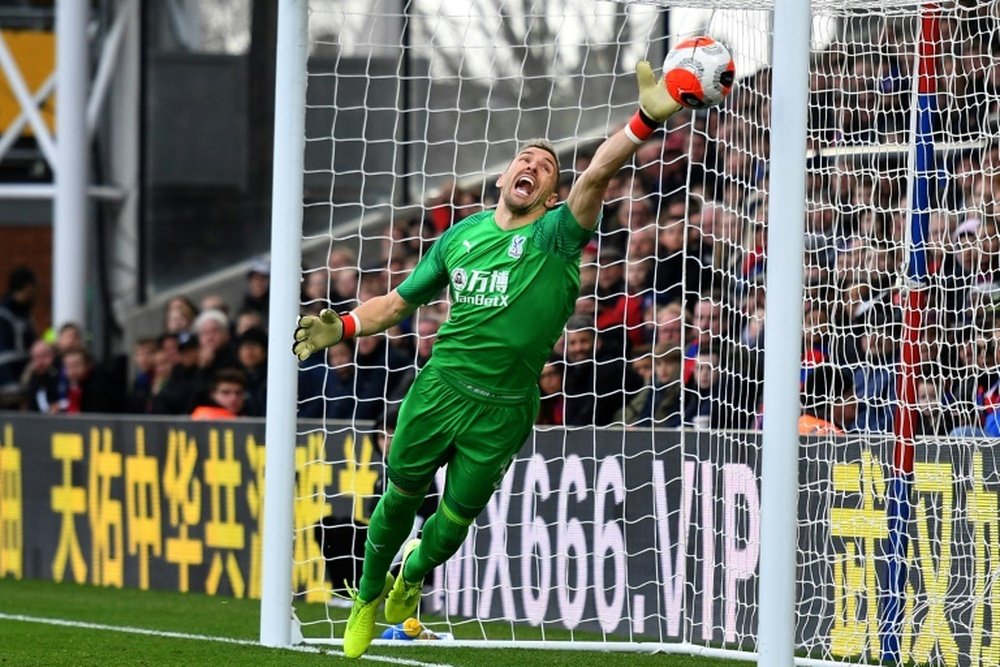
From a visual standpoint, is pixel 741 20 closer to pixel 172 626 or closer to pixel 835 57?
pixel 835 57

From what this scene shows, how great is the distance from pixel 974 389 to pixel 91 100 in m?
12.4

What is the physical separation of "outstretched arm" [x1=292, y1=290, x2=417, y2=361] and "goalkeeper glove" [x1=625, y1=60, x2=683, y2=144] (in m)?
1.63

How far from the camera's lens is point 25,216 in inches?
826

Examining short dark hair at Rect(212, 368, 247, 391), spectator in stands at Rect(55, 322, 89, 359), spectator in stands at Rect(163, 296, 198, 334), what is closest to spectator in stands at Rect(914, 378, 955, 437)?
short dark hair at Rect(212, 368, 247, 391)

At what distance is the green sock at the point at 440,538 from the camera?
290 inches

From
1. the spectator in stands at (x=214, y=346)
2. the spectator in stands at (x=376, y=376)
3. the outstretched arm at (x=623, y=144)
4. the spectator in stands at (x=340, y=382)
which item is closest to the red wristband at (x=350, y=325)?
the outstretched arm at (x=623, y=144)

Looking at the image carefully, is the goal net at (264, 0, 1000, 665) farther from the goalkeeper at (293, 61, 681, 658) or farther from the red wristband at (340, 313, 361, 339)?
the red wristband at (340, 313, 361, 339)

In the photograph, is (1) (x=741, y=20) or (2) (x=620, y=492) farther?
(2) (x=620, y=492)

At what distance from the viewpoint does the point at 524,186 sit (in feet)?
23.8

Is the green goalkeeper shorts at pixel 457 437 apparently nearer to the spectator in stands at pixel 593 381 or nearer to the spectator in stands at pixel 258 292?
the spectator in stands at pixel 593 381

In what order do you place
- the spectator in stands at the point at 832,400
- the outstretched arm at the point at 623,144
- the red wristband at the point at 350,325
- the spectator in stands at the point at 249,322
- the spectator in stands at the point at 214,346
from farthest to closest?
Result: the spectator in stands at the point at 214,346 < the spectator in stands at the point at 249,322 < the spectator in stands at the point at 832,400 < the red wristband at the point at 350,325 < the outstretched arm at the point at 623,144

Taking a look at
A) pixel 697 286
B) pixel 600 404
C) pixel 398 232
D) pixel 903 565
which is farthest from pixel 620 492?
pixel 398 232

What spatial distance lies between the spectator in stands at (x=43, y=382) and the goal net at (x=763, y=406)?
13.2 feet

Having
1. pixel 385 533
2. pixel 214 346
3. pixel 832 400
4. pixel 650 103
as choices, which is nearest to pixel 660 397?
pixel 832 400
